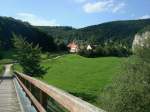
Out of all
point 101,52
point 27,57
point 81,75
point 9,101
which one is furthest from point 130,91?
point 101,52

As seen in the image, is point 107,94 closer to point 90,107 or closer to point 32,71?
point 32,71

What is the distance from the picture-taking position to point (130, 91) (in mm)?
44875

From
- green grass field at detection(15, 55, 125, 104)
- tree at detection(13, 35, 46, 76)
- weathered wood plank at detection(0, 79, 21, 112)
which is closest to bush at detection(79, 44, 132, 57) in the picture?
green grass field at detection(15, 55, 125, 104)

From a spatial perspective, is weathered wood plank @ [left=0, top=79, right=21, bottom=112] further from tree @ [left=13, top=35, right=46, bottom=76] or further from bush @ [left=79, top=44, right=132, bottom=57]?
bush @ [left=79, top=44, right=132, bottom=57]

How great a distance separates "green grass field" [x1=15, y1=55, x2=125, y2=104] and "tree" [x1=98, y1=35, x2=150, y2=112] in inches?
440

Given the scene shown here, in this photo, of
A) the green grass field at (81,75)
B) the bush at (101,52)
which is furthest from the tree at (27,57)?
the bush at (101,52)

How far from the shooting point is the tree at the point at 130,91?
42688 mm

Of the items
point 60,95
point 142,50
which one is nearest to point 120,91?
point 142,50

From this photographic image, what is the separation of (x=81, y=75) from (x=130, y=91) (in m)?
63.4

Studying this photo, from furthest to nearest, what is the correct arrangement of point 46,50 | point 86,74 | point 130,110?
point 46,50
point 86,74
point 130,110

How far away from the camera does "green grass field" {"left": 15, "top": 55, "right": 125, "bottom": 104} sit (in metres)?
81.9

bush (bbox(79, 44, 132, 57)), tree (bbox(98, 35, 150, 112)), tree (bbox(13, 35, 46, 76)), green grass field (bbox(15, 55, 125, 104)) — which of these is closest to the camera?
tree (bbox(98, 35, 150, 112))

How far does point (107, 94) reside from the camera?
47906 millimetres

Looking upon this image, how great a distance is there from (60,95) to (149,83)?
43.8 meters
